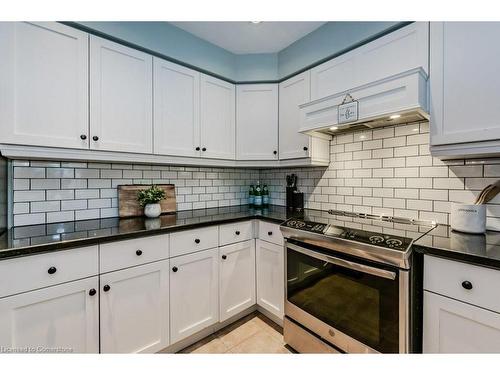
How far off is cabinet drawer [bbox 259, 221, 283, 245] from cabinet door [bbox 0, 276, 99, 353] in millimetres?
1151

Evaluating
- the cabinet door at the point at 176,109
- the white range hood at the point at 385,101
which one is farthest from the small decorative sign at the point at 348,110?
the cabinet door at the point at 176,109

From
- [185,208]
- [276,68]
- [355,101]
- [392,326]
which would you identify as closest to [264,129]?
[276,68]

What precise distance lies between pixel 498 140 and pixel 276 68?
66.4 inches

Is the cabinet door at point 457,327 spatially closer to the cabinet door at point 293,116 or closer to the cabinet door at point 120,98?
the cabinet door at point 293,116

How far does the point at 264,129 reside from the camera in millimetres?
2178

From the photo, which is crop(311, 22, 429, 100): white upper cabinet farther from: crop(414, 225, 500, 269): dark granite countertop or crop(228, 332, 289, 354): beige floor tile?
crop(228, 332, 289, 354): beige floor tile

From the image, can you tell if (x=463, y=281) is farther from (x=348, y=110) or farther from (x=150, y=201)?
(x=150, y=201)

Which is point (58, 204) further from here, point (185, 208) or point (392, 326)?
point (392, 326)

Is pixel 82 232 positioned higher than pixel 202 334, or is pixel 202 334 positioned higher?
pixel 82 232

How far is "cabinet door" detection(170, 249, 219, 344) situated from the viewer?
1508 mm

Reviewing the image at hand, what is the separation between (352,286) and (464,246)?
543 mm

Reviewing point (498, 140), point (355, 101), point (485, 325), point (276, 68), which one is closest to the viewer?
point (485, 325)

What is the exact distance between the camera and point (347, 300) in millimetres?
1288

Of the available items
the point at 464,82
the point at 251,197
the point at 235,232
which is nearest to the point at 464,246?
the point at 464,82
